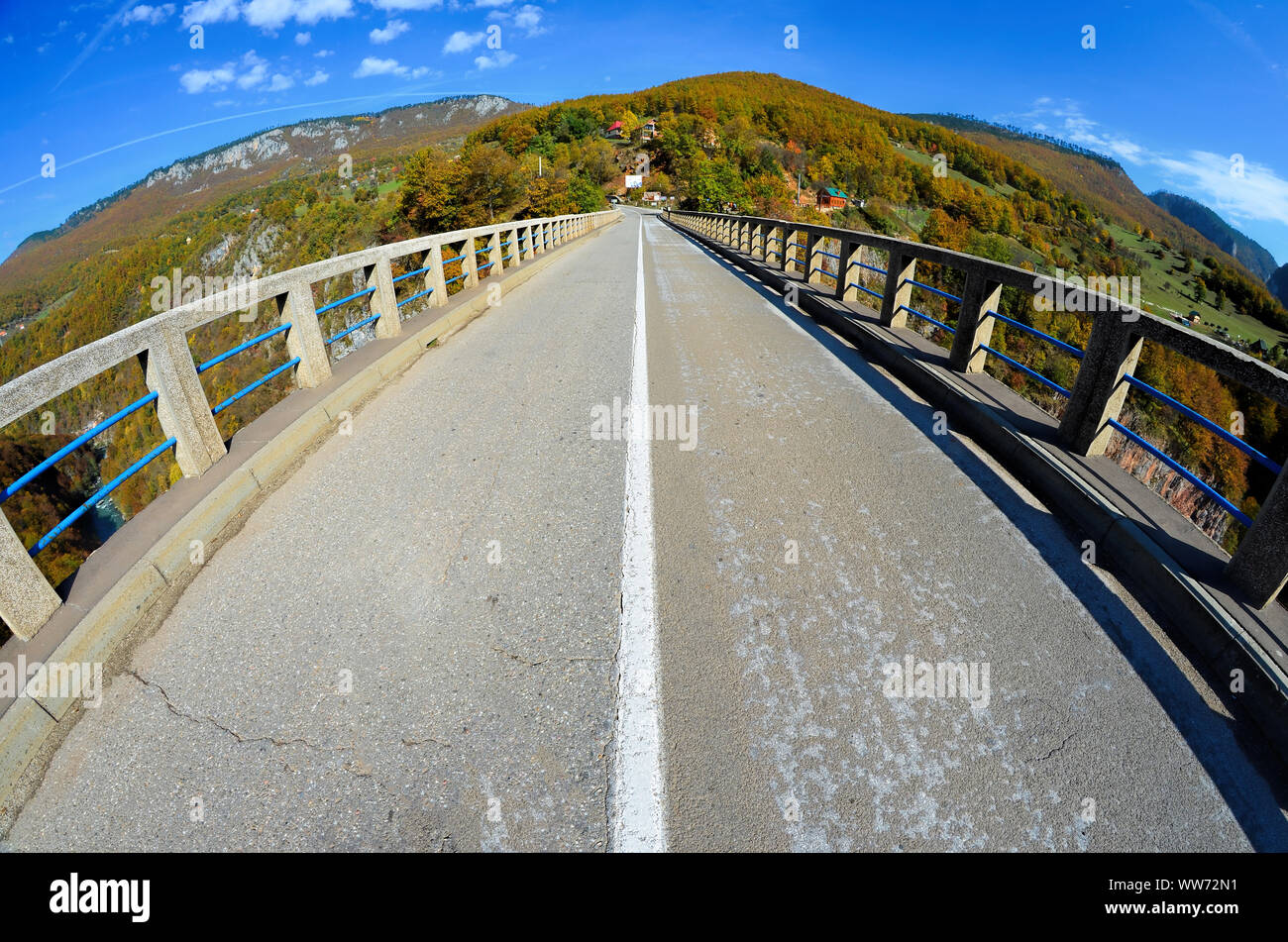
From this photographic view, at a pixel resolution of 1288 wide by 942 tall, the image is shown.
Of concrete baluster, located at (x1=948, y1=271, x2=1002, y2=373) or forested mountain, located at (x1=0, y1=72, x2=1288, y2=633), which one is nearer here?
concrete baluster, located at (x1=948, y1=271, x2=1002, y2=373)

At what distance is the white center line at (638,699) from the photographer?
2.04 meters

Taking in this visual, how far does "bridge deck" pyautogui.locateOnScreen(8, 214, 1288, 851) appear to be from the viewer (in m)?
2.09

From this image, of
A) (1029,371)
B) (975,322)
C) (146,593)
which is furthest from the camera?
(975,322)

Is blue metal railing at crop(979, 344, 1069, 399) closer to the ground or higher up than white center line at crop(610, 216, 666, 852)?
higher up

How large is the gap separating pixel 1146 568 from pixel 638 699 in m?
2.96

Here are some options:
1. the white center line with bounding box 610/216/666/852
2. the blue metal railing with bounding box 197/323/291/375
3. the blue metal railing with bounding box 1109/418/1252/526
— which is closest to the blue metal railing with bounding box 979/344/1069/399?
the blue metal railing with bounding box 1109/418/1252/526

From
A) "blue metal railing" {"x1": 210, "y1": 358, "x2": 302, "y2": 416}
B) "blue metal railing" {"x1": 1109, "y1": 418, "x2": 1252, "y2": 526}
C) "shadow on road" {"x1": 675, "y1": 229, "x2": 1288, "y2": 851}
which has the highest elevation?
"blue metal railing" {"x1": 210, "y1": 358, "x2": 302, "y2": 416}

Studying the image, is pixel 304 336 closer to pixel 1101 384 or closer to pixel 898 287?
pixel 1101 384

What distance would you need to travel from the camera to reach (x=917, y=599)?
10.5ft

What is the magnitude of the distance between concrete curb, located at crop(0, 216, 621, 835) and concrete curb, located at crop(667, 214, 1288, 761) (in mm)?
4867

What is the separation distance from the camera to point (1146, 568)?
333cm
